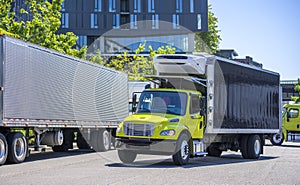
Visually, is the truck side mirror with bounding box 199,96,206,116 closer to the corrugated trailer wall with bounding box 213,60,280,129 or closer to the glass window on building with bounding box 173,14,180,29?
the corrugated trailer wall with bounding box 213,60,280,129

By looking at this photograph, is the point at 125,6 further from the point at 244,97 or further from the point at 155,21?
the point at 244,97

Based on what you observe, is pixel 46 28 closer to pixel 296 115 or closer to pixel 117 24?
pixel 296 115

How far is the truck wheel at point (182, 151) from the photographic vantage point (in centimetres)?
1593

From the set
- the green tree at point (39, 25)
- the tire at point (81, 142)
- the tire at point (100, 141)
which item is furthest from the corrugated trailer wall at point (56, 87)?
the green tree at point (39, 25)

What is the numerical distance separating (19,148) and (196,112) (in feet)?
19.2

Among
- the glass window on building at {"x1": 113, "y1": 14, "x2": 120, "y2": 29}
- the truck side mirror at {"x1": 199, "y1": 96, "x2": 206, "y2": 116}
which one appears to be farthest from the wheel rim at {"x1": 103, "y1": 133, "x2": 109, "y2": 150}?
the glass window on building at {"x1": 113, "y1": 14, "x2": 120, "y2": 29}

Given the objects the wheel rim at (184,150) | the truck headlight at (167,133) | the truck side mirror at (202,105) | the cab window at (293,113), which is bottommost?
the wheel rim at (184,150)

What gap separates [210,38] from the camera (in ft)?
231

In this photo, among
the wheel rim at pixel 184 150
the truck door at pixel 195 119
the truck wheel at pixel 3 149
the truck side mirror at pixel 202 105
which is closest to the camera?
the wheel rim at pixel 184 150

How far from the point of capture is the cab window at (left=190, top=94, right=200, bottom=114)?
55.9ft

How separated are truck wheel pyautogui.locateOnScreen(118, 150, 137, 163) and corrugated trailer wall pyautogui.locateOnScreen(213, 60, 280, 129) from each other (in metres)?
2.87

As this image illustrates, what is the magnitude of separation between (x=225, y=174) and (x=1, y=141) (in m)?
7.05

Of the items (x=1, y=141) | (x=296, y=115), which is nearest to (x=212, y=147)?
(x=1, y=141)

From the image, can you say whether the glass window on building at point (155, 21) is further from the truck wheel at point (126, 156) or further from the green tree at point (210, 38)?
the truck wheel at point (126, 156)
